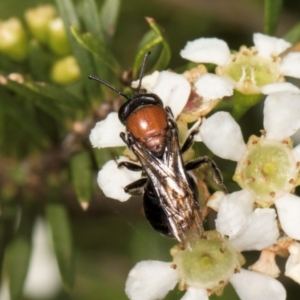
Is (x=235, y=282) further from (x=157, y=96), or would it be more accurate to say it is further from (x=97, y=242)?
(x=97, y=242)

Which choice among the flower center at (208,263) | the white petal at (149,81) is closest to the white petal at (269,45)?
the white petal at (149,81)

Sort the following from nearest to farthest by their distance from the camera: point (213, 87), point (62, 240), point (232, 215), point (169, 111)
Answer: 1. point (232, 215)
2. point (213, 87)
3. point (169, 111)
4. point (62, 240)

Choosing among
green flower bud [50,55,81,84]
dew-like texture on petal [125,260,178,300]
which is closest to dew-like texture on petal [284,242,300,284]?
dew-like texture on petal [125,260,178,300]

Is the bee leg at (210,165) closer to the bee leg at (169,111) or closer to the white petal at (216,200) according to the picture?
the white petal at (216,200)

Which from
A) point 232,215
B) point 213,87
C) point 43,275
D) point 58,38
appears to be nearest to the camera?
point 232,215

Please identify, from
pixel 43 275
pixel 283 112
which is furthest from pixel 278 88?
pixel 43 275

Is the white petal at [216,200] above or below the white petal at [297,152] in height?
below

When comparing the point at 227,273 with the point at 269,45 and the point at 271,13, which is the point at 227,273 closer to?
the point at 269,45
